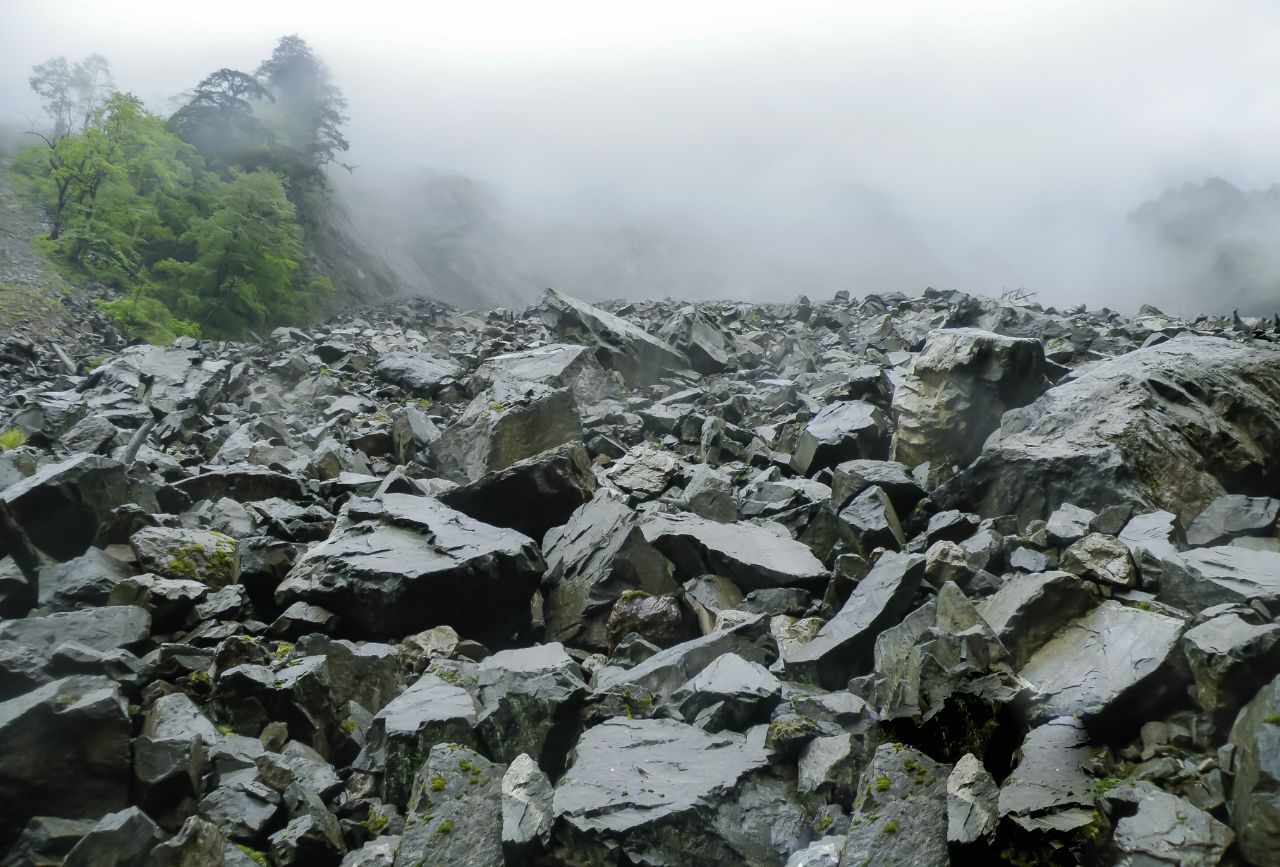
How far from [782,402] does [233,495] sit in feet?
27.0

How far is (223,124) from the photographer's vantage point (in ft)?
163

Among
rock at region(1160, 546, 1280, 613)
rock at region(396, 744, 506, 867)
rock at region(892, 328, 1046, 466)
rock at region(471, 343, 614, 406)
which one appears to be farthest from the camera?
rock at region(471, 343, 614, 406)

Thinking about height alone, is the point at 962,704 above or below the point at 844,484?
above

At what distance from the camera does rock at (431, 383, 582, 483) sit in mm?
9758

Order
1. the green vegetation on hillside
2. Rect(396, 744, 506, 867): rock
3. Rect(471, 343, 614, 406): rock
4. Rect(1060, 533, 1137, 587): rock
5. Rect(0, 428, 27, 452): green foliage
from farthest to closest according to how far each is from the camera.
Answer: the green vegetation on hillside
Rect(471, 343, 614, 406): rock
Rect(0, 428, 27, 452): green foliage
Rect(1060, 533, 1137, 587): rock
Rect(396, 744, 506, 867): rock

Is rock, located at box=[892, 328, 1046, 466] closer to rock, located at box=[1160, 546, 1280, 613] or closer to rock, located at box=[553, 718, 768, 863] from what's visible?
rock, located at box=[1160, 546, 1280, 613]

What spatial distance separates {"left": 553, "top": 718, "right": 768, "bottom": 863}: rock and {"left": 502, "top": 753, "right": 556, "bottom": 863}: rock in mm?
61

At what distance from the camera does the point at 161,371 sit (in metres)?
16.1

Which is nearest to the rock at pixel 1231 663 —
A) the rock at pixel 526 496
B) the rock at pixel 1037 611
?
the rock at pixel 1037 611

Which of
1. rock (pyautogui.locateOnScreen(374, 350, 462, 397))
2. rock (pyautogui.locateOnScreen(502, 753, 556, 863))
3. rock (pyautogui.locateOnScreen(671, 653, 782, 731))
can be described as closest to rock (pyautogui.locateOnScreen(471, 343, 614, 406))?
rock (pyautogui.locateOnScreen(374, 350, 462, 397))

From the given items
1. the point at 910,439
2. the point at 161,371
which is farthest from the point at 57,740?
the point at 161,371

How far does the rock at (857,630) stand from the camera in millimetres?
4914

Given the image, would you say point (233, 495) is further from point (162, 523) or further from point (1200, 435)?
point (1200, 435)

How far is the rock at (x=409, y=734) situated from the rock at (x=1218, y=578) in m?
4.16
